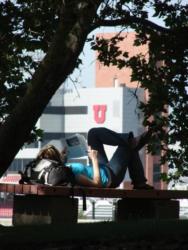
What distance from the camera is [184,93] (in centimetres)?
1251

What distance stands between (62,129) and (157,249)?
137 m

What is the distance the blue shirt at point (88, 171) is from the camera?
36.0ft

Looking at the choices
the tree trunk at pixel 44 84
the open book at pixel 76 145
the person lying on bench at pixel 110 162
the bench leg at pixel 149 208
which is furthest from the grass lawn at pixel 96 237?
the open book at pixel 76 145

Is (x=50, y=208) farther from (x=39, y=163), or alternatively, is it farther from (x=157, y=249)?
(x=157, y=249)

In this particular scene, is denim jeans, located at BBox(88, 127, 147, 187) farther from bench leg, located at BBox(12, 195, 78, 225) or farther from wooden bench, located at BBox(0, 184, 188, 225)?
bench leg, located at BBox(12, 195, 78, 225)

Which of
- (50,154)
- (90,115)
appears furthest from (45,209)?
(90,115)

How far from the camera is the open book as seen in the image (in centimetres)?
1223

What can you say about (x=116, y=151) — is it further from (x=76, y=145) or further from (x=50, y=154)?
(x=50, y=154)

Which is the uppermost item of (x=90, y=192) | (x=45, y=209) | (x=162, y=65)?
(x=162, y=65)

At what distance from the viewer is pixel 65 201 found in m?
10.4

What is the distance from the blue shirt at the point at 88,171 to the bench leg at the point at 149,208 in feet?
2.77

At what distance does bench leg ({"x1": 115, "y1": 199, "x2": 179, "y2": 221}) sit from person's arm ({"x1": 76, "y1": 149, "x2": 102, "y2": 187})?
3.34 ft

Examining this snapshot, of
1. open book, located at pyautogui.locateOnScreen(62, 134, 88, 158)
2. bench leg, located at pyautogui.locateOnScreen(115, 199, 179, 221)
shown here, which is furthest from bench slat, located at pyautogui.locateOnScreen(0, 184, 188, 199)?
open book, located at pyautogui.locateOnScreen(62, 134, 88, 158)

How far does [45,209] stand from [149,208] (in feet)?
6.71
